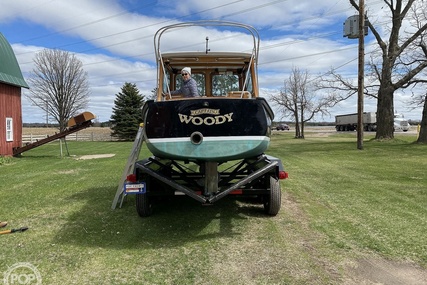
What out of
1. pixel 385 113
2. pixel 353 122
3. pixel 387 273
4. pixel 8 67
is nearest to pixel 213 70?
pixel 387 273

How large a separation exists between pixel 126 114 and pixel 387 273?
137 feet

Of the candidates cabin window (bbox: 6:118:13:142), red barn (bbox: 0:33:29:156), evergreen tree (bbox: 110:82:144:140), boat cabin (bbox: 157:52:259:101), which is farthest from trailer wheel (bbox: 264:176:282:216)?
evergreen tree (bbox: 110:82:144:140)

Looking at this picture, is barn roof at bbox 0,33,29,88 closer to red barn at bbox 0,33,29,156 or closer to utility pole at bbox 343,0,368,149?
red barn at bbox 0,33,29,156

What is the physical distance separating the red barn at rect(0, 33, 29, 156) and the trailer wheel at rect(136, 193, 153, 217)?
1546 centimetres

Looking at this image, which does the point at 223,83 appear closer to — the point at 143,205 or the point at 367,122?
the point at 143,205

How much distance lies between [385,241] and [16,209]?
615 centimetres

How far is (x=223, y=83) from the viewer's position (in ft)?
23.5

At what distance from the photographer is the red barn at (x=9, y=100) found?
60.2 ft

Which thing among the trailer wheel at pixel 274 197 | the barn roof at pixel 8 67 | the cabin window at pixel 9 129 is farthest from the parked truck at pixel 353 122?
the trailer wheel at pixel 274 197

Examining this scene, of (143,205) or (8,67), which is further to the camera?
(8,67)

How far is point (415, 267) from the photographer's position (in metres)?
3.81

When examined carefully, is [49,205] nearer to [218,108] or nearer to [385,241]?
[218,108]

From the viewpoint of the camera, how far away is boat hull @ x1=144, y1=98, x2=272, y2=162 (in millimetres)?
4805

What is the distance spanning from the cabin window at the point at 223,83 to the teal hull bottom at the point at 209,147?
2398 mm
